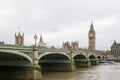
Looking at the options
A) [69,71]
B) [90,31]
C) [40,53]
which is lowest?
[69,71]

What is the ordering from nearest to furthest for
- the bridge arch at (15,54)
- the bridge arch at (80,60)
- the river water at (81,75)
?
the bridge arch at (15,54) < the river water at (81,75) < the bridge arch at (80,60)

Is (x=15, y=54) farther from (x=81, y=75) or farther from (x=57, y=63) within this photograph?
(x=57, y=63)

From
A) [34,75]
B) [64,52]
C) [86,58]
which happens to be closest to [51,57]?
[64,52]

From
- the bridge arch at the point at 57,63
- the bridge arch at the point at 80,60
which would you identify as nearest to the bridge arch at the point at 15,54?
the bridge arch at the point at 57,63

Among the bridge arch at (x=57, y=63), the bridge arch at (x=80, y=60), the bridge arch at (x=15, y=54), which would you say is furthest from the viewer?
the bridge arch at (x=80, y=60)

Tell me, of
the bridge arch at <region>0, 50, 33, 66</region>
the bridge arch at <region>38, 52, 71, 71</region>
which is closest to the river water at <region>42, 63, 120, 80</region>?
the bridge arch at <region>38, 52, 71, 71</region>

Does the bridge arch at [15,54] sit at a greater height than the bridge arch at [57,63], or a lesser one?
greater

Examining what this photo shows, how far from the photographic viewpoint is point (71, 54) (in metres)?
71.1

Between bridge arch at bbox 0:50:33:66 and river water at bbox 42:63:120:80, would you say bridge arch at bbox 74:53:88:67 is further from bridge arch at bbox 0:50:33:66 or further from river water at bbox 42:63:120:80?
bridge arch at bbox 0:50:33:66

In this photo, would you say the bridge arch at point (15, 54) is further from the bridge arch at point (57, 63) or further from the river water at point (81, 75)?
the bridge arch at point (57, 63)

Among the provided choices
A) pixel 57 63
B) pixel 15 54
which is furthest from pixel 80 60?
pixel 15 54

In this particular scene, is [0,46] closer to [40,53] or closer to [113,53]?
[40,53]

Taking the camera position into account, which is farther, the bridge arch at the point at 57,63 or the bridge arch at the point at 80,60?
the bridge arch at the point at 80,60

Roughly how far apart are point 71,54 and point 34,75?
2749cm
